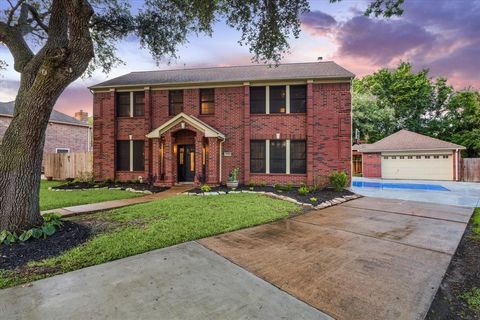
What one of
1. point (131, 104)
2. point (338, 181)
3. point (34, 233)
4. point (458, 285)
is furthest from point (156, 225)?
point (131, 104)

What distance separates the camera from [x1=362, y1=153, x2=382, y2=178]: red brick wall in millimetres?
20530

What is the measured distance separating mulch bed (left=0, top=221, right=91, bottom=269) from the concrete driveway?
2455 millimetres

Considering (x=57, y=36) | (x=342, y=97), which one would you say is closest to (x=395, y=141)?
(x=342, y=97)

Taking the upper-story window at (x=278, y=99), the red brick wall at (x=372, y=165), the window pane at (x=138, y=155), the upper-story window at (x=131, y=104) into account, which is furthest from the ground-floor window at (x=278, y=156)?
the red brick wall at (x=372, y=165)

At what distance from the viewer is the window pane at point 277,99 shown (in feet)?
40.0

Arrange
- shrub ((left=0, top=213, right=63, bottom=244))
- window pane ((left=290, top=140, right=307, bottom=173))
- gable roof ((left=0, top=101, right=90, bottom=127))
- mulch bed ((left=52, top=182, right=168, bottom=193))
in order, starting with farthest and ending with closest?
gable roof ((left=0, top=101, right=90, bottom=127)) → window pane ((left=290, top=140, right=307, bottom=173)) → mulch bed ((left=52, top=182, right=168, bottom=193)) → shrub ((left=0, top=213, right=63, bottom=244))

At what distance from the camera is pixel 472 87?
2400cm

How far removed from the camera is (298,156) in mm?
11977

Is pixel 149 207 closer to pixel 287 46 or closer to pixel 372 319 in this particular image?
pixel 372 319

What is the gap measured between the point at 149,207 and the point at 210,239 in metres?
3.45

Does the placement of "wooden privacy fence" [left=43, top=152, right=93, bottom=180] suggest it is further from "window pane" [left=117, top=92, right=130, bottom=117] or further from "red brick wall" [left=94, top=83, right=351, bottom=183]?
"window pane" [left=117, top=92, right=130, bottom=117]

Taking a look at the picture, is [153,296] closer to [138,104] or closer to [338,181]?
[338,181]

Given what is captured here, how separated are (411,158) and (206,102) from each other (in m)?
17.7

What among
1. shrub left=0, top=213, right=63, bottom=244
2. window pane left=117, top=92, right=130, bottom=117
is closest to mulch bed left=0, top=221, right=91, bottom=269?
shrub left=0, top=213, right=63, bottom=244
